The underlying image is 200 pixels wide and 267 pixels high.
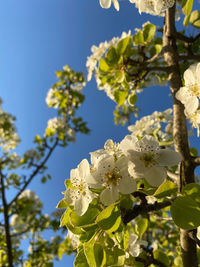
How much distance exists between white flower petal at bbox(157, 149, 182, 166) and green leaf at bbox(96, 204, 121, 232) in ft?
0.74

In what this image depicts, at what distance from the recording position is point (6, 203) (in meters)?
3.63

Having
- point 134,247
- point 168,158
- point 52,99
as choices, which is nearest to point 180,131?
point 168,158

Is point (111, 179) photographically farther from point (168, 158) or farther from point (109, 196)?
point (168, 158)

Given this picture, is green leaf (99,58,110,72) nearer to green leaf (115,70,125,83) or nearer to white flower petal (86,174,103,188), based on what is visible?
green leaf (115,70,125,83)

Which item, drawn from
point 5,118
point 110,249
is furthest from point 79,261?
point 5,118

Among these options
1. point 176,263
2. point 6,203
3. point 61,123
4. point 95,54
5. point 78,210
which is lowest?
Answer: point 176,263

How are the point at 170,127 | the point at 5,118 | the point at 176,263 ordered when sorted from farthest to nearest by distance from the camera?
the point at 5,118
the point at 170,127
the point at 176,263

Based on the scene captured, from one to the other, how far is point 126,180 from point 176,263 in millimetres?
996

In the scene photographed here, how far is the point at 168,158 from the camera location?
2.68ft

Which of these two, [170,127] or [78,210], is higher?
[170,127]

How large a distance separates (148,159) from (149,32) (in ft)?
4.46

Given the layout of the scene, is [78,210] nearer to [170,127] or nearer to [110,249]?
[110,249]

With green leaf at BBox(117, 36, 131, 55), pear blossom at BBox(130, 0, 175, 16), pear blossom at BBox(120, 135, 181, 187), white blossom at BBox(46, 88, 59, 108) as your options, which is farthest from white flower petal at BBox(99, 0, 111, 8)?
white blossom at BBox(46, 88, 59, 108)

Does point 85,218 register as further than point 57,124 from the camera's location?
No
